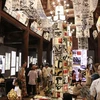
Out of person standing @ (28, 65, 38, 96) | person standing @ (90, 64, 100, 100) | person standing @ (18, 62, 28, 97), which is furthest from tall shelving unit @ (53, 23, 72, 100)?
person standing @ (90, 64, 100, 100)

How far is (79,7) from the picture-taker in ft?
21.2

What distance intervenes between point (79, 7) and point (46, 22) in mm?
4153

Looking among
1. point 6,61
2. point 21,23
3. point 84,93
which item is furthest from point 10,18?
point 6,61

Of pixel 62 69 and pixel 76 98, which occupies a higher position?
pixel 62 69

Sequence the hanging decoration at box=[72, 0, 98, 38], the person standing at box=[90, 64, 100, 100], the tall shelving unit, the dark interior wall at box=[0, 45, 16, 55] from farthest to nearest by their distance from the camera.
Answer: the dark interior wall at box=[0, 45, 16, 55], the tall shelving unit, the hanging decoration at box=[72, 0, 98, 38], the person standing at box=[90, 64, 100, 100]

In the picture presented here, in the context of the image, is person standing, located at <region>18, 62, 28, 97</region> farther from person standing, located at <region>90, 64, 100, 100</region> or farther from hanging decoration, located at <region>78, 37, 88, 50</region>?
hanging decoration, located at <region>78, 37, 88, 50</region>

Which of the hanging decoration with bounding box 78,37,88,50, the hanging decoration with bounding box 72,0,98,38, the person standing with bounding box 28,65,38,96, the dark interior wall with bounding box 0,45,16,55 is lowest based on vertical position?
the person standing with bounding box 28,65,38,96

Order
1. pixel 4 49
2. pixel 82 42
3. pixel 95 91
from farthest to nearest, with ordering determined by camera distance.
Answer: pixel 4 49 → pixel 82 42 → pixel 95 91

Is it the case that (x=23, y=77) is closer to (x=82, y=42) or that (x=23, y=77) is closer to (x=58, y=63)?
(x=58, y=63)

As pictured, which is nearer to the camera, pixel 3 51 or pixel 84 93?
pixel 84 93

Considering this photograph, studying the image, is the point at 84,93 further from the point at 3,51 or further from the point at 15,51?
the point at 15,51

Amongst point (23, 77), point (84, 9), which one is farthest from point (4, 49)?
point (84, 9)

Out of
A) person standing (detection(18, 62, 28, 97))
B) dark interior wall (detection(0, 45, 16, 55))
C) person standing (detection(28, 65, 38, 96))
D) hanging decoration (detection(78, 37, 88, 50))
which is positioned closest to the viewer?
person standing (detection(18, 62, 28, 97))

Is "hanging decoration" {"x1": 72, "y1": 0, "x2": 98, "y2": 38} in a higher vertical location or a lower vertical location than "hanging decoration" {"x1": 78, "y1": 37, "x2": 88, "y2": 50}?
higher
